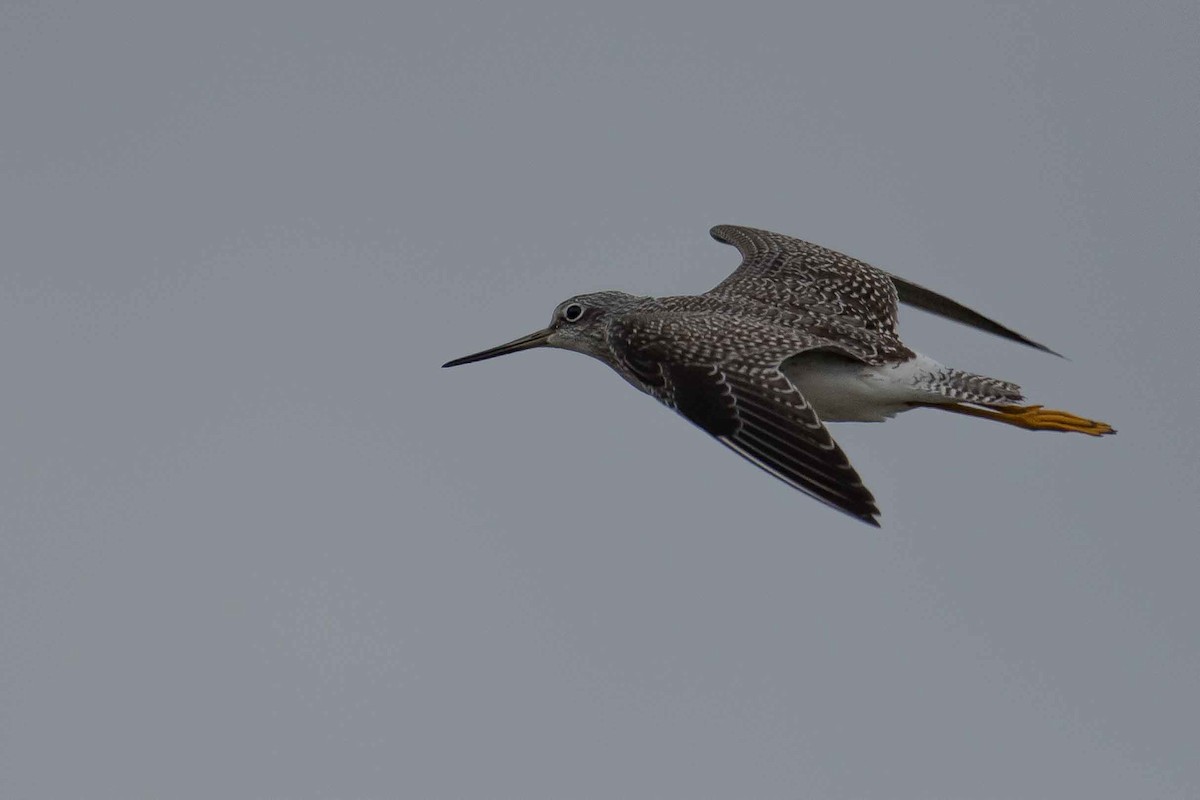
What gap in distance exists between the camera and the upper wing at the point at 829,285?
18125 mm

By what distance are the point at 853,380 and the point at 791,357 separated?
77 cm

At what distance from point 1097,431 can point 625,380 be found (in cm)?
485

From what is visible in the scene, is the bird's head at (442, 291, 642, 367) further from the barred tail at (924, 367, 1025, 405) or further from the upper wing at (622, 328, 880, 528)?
the barred tail at (924, 367, 1025, 405)

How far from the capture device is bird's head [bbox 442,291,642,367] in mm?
17328

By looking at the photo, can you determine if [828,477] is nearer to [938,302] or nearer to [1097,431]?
[1097,431]

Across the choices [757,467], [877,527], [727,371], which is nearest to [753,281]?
[727,371]

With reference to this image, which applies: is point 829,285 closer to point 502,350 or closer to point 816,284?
point 816,284

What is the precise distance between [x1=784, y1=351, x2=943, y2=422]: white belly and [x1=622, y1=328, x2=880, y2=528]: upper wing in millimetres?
1390

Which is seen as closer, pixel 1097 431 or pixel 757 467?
pixel 757 467

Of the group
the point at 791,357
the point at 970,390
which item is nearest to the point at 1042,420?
the point at 970,390

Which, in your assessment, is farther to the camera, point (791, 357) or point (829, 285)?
point (829, 285)

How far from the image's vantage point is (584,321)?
17516mm

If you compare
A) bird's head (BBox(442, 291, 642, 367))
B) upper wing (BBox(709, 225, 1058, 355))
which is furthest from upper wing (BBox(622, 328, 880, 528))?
upper wing (BBox(709, 225, 1058, 355))

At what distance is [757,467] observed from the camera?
13.7 metres
